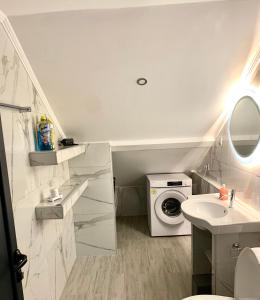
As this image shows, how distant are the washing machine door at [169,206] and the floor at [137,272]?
29 cm

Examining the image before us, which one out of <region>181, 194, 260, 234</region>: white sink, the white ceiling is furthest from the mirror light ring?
the white ceiling

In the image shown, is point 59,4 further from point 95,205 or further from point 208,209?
point 95,205

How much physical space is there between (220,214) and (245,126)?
0.81 m

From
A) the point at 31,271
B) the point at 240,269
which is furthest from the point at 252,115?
the point at 31,271

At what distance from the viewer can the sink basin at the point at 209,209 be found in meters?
2.01

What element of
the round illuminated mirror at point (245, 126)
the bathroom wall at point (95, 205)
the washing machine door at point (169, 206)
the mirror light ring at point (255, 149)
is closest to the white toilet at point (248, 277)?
the mirror light ring at point (255, 149)

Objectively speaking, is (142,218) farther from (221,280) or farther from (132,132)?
(221,280)

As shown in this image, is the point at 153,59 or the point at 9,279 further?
the point at 153,59

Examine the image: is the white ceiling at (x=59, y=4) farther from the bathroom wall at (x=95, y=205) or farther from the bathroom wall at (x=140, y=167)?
the bathroom wall at (x=140, y=167)

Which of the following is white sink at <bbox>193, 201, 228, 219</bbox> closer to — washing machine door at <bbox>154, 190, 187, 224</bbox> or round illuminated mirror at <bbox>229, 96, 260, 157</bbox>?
round illuminated mirror at <bbox>229, 96, 260, 157</bbox>

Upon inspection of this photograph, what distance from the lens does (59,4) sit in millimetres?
1417

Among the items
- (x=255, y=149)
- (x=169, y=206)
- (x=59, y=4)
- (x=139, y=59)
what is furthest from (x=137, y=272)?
(x=59, y=4)

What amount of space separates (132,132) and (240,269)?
1695 mm

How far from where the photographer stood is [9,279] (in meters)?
1.05
